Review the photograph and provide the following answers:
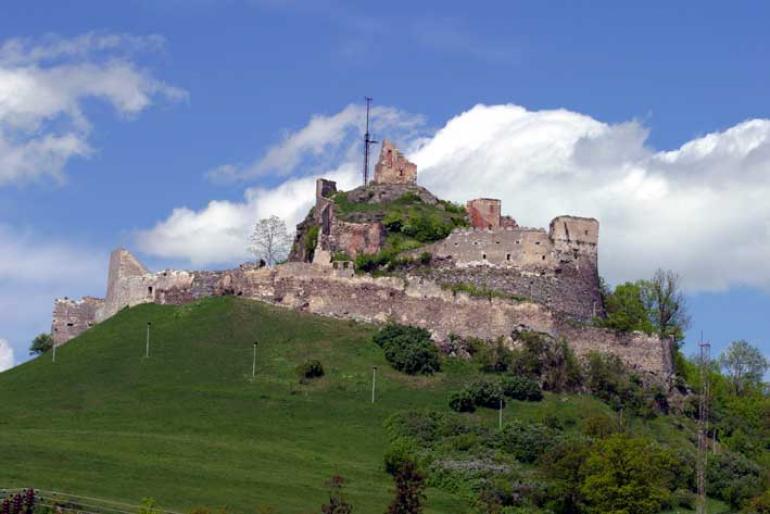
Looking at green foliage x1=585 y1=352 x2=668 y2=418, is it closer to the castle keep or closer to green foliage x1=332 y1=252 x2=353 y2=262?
the castle keep

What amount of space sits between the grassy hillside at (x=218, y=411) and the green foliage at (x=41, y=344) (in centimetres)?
1259

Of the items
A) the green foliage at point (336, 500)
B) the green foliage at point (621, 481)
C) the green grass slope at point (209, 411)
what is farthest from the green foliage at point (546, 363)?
the green foliage at point (336, 500)

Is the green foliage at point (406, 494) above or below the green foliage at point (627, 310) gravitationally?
below

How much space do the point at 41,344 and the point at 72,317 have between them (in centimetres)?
722

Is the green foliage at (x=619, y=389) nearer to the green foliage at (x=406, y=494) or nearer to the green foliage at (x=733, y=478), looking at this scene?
the green foliage at (x=733, y=478)

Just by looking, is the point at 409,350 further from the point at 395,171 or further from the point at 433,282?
the point at 395,171

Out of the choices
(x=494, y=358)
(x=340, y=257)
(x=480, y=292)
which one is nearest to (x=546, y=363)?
(x=494, y=358)

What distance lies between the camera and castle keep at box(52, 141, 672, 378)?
104m

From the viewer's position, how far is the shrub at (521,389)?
3868 inches

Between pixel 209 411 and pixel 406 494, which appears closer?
pixel 406 494

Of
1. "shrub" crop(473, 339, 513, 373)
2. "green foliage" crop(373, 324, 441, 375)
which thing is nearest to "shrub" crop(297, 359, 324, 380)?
"green foliage" crop(373, 324, 441, 375)

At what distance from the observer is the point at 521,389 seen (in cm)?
9844

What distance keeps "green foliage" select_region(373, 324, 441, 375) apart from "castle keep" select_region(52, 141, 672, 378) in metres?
1.51

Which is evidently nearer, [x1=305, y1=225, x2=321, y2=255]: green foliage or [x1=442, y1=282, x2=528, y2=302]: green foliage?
[x1=442, y1=282, x2=528, y2=302]: green foliage
